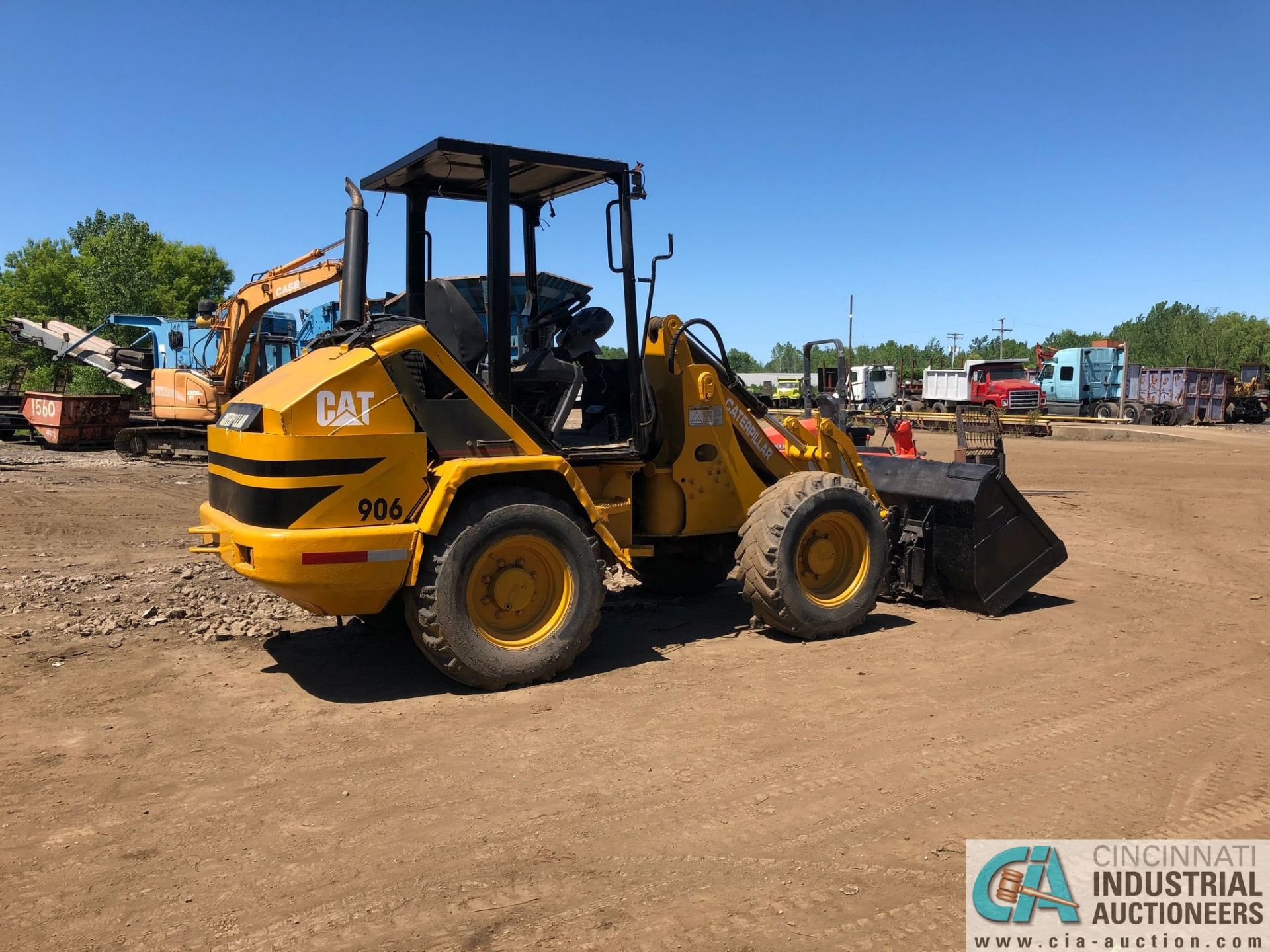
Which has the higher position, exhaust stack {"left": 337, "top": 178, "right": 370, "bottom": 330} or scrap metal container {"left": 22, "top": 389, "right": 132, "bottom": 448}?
exhaust stack {"left": 337, "top": 178, "right": 370, "bottom": 330}

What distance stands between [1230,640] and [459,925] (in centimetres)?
568

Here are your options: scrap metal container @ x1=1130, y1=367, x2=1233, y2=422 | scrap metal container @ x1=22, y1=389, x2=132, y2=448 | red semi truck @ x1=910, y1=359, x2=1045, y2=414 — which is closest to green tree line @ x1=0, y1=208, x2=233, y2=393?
scrap metal container @ x1=22, y1=389, x2=132, y2=448

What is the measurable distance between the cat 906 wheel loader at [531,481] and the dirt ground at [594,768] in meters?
0.42

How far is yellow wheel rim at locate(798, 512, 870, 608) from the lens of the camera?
6602 mm

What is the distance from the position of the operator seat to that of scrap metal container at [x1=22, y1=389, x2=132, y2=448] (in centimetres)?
1707

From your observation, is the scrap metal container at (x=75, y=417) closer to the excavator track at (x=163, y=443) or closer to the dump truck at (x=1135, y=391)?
the excavator track at (x=163, y=443)

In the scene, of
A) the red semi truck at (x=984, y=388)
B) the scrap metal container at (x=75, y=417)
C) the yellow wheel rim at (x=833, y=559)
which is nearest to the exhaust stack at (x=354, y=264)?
the yellow wheel rim at (x=833, y=559)

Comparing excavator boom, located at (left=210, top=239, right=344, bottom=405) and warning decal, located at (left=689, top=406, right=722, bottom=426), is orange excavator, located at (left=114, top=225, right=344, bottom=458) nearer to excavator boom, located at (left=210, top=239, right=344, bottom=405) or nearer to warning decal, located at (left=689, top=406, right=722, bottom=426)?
excavator boom, located at (left=210, top=239, right=344, bottom=405)

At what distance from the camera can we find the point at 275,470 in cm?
477

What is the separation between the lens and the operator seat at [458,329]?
18.3ft

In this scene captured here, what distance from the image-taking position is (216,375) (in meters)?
18.4

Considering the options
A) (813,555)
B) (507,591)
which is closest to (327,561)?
(507,591)

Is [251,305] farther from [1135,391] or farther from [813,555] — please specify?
[1135,391]

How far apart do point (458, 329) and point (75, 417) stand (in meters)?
18.3
